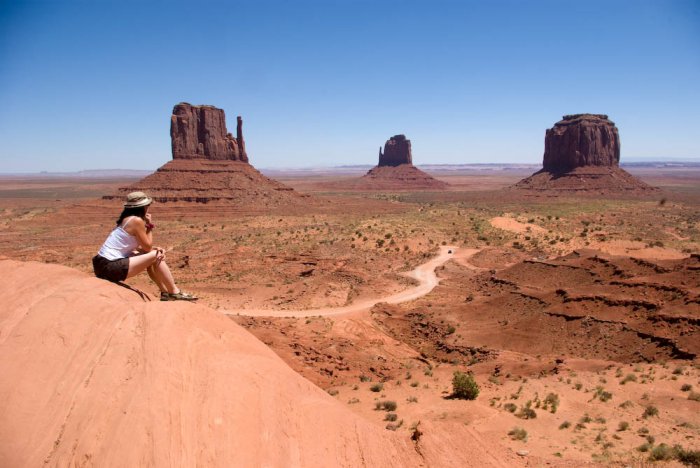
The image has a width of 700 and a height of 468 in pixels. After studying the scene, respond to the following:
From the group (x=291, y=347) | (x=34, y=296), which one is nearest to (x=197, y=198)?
(x=291, y=347)

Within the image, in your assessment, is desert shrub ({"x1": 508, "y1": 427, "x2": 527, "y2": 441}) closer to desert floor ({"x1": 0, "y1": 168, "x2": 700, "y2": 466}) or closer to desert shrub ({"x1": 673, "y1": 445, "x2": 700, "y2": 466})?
desert floor ({"x1": 0, "y1": 168, "x2": 700, "y2": 466})

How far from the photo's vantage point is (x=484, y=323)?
22359 millimetres

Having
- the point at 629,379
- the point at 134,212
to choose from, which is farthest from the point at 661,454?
the point at 134,212

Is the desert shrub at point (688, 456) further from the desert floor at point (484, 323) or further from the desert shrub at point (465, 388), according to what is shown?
the desert shrub at point (465, 388)

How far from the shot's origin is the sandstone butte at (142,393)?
4426 mm

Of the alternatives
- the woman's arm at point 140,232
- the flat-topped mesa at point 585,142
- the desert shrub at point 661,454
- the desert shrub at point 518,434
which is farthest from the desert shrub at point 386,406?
the flat-topped mesa at point 585,142

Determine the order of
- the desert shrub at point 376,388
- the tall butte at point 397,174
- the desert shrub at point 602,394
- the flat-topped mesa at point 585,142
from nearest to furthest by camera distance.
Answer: the desert shrub at point 602,394 → the desert shrub at point 376,388 → the flat-topped mesa at point 585,142 → the tall butte at point 397,174

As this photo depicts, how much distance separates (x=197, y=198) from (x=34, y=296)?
7391 centimetres

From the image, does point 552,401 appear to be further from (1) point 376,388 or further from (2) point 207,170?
(2) point 207,170

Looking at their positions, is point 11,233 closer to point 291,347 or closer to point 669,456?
point 291,347

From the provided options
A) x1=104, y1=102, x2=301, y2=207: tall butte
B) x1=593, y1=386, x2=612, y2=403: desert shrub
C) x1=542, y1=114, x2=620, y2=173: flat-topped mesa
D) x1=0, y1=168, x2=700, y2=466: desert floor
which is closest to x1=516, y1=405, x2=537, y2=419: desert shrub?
x1=0, y1=168, x2=700, y2=466: desert floor

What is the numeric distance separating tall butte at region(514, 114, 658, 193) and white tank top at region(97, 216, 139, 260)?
366 ft

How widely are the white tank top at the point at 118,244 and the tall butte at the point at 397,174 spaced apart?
471 ft

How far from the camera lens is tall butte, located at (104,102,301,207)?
7844cm
